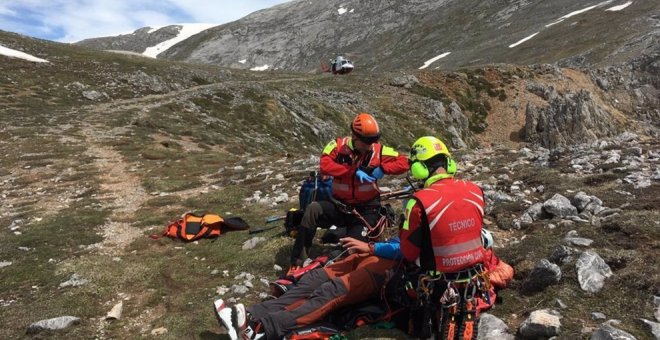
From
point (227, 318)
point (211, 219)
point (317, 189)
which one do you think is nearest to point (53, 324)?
point (227, 318)

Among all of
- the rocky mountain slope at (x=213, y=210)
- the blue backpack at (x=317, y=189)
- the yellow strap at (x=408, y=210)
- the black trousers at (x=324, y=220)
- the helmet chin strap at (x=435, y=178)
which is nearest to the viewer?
the yellow strap at (x=408, y=210)

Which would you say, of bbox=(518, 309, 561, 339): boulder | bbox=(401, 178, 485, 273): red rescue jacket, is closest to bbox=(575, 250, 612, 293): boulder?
bbox=(518, 309, 561, 339): boulder

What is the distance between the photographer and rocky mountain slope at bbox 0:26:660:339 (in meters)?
8.30

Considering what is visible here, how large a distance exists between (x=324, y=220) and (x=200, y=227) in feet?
18.5

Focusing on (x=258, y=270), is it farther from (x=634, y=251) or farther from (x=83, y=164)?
(x=83, y=164)

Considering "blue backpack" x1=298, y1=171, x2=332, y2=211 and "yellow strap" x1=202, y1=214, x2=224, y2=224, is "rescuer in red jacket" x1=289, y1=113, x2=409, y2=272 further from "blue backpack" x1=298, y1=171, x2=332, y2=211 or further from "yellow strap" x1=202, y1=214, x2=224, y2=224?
"yellow strap" x1=202, y1=214, x2=224, y2=224

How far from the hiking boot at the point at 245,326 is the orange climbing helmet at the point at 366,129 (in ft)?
15.4

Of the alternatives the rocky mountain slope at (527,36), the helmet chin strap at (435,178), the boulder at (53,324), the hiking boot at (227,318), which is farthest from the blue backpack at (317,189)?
the rocky mountain slope at (527,36)

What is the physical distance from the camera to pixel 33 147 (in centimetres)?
3056

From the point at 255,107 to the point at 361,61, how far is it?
146955 mm

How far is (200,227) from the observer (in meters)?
15.0

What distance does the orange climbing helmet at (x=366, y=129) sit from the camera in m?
10.5

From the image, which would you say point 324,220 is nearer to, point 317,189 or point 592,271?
point 317,189

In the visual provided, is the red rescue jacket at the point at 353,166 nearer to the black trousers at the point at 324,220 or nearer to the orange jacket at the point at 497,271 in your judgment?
the black trousers at the point at 324,220
